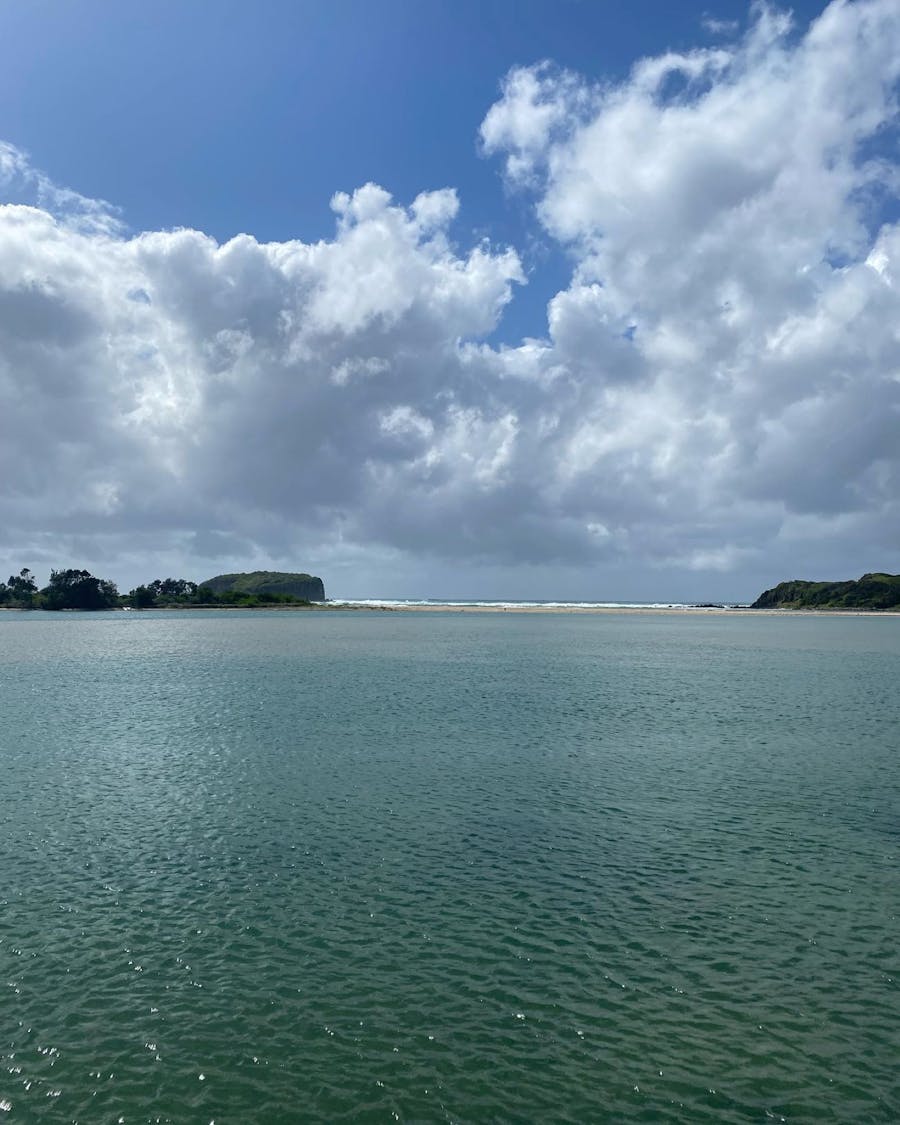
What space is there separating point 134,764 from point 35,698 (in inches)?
1466

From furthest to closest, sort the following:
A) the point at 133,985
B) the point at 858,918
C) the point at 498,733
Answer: the point at 498,733
the point at 858,918
the point at 133,985

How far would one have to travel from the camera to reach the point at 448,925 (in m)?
23.8

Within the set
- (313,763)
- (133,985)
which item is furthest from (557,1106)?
(313,763)

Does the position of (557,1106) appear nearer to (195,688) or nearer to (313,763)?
(313,763)

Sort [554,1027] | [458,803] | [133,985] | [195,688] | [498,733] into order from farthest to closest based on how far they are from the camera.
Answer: [195,688], [498,733], [458,803], [133,985], [554,1027]

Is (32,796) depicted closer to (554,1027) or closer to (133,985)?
(133,985)

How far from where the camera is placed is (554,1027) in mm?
18328

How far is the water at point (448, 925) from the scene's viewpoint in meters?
16.3

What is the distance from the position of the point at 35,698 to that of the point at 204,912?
6146 cm

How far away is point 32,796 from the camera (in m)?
38.5

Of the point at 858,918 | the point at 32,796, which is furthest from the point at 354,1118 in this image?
the point at 32,796

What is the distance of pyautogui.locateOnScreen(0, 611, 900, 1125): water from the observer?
1630 centimetres

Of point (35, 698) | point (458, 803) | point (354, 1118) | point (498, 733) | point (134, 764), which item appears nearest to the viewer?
point (354, 1118)

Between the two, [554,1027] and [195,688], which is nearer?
[554,1027]
